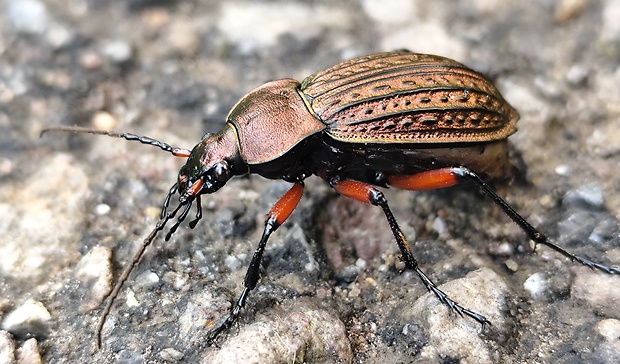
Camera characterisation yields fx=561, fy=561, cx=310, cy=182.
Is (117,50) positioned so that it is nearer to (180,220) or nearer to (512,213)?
(180,220)

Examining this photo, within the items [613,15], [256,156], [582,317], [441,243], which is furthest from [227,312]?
[613,15]

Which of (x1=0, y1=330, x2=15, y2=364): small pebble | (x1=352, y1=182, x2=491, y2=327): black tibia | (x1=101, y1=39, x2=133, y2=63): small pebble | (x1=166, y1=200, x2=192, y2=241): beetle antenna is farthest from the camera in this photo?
(x1=101, y1=39, x2=133, y2=63): small pebble

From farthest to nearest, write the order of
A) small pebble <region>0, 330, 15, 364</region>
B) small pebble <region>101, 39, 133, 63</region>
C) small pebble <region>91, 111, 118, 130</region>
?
small pebble <region>101, 39, 133, 63</region>, small pebble <region>91, 111, 118, 130</region>, small pebble <region>0, 330, 15, 364</region>

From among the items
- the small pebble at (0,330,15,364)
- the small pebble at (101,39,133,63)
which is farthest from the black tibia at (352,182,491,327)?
the small pebble at (101,39,133,63)

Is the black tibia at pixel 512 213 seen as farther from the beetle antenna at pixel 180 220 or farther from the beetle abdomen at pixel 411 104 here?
the beetle antenna at pixel 180 220

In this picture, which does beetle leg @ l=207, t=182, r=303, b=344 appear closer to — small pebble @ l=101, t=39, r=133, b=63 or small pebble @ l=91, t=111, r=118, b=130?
small pebble @ l=91, t=111, r=118, b=130

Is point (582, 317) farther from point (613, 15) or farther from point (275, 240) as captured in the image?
point (613, 15)

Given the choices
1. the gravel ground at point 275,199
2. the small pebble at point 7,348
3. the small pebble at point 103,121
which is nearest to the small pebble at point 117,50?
the gravel ground at point 275,199
